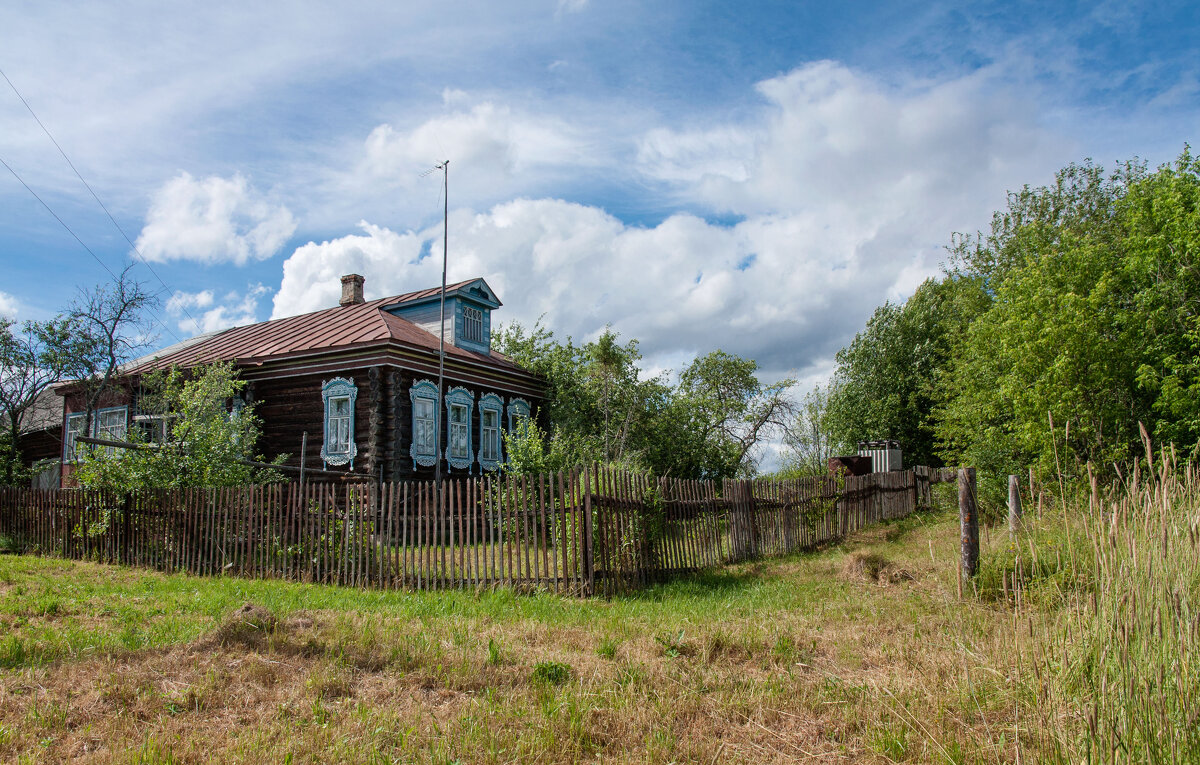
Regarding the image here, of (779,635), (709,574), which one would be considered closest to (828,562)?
(709,574)

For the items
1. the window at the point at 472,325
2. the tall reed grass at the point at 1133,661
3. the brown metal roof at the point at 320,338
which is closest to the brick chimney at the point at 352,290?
the brown metal roof at the point at 320,338

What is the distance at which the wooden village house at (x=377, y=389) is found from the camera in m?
17.7

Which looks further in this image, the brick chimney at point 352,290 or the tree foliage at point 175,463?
the brick chimney at point 352,290

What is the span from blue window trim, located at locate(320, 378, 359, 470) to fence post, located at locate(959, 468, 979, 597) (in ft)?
46.1

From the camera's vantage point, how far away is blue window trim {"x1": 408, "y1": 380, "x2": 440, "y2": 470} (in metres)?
18.2

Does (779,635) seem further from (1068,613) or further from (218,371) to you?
(218,371)

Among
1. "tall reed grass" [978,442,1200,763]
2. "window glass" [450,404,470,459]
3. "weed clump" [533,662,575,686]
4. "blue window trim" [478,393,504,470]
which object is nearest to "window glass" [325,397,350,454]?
"window glass" [450,404,470,459]

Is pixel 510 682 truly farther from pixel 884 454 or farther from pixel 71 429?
pixel 71 429

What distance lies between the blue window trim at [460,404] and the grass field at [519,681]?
1082cm

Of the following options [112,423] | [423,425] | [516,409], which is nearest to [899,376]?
[516,409]

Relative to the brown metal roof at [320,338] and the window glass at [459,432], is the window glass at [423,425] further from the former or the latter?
the brown metal roof at [320,338]

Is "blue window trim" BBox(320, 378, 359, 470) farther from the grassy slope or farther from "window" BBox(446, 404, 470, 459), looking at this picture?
the grassy slope

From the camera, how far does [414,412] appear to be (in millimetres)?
18266

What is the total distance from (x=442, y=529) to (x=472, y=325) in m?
12.4
